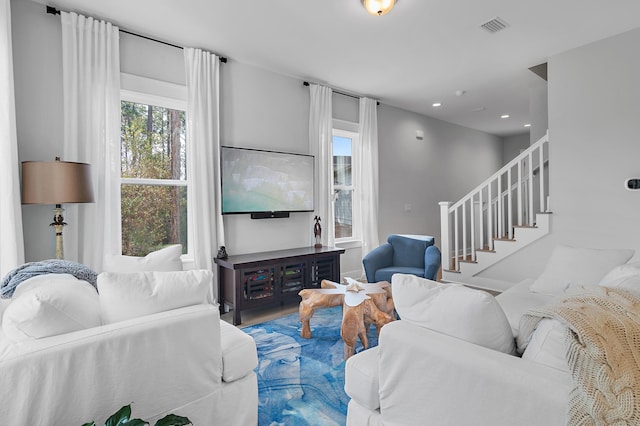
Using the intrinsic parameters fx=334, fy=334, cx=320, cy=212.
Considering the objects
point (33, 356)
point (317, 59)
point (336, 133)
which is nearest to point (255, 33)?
point (317, 59)

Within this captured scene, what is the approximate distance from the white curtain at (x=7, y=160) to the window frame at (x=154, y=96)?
0.74 meters

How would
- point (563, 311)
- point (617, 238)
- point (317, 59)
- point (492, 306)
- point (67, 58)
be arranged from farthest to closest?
point (317, 59)
point (617, 238)
point (67, 58)
point (492, 306)
point (563, 311)

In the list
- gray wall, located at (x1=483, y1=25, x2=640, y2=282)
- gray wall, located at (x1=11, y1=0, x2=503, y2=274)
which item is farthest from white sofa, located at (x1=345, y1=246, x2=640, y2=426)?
gray wall, located at (x1=11, y1=0, x2=503, y2=274)

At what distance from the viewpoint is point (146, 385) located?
1.41m

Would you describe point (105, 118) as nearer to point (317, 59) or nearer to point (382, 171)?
point (317, 59)

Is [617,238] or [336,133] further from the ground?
[336,133]

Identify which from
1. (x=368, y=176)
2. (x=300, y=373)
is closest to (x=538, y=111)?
(x=368, y=176)

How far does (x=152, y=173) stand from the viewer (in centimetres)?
338

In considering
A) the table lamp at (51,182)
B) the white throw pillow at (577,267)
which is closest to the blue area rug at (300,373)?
the white throw pillow at (577,267)

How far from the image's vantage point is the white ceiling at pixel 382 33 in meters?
2.80

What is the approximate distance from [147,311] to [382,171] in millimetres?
4514

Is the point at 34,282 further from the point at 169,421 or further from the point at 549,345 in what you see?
the point at 549,345

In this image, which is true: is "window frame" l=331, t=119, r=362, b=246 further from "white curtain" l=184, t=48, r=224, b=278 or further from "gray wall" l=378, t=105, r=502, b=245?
"white curtain" l=184, t=48, r=224, b=278

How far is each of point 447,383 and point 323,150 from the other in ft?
12.2
